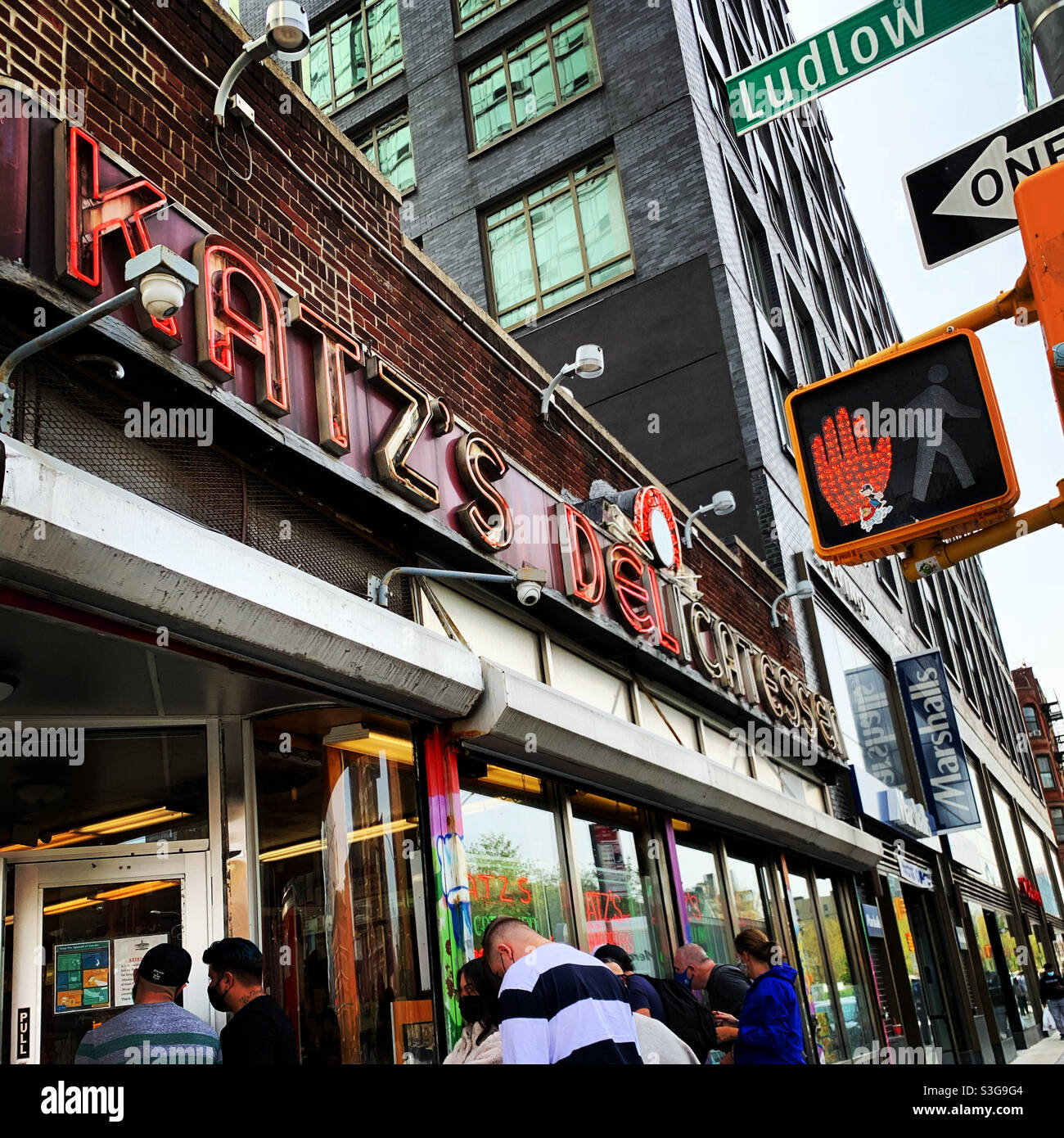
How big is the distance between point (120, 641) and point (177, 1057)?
182 cm

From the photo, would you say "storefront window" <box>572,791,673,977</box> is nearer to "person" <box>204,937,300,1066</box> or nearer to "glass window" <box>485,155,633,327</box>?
"person" <box>204,937,300,1066</box>

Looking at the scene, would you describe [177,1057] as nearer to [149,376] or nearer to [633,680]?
[149,376]

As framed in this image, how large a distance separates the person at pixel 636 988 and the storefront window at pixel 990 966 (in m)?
18.0

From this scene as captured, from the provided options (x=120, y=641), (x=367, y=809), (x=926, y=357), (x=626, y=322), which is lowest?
(x=367, y=809)

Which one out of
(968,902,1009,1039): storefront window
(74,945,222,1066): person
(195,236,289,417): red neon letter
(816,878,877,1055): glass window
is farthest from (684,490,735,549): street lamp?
(968,902,1009,1039): storefront window

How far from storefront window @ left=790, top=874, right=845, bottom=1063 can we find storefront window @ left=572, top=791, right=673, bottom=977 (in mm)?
3617

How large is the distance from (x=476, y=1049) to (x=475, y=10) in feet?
64.8

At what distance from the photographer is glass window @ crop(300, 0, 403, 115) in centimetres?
2092

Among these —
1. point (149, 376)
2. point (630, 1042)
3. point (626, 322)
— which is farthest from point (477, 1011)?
point (626, 322)

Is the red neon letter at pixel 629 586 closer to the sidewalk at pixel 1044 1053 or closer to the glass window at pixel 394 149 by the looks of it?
the glass window at pixel 394 149

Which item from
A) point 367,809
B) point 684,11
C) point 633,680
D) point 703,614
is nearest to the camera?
point 367,809

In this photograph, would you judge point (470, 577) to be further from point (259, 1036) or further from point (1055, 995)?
point (1055, 995)

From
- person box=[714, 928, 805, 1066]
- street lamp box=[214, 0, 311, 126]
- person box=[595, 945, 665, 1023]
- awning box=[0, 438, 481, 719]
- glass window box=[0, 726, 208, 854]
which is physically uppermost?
street lamp box=[214, 0, 311, 126]

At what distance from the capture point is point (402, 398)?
249 inches
